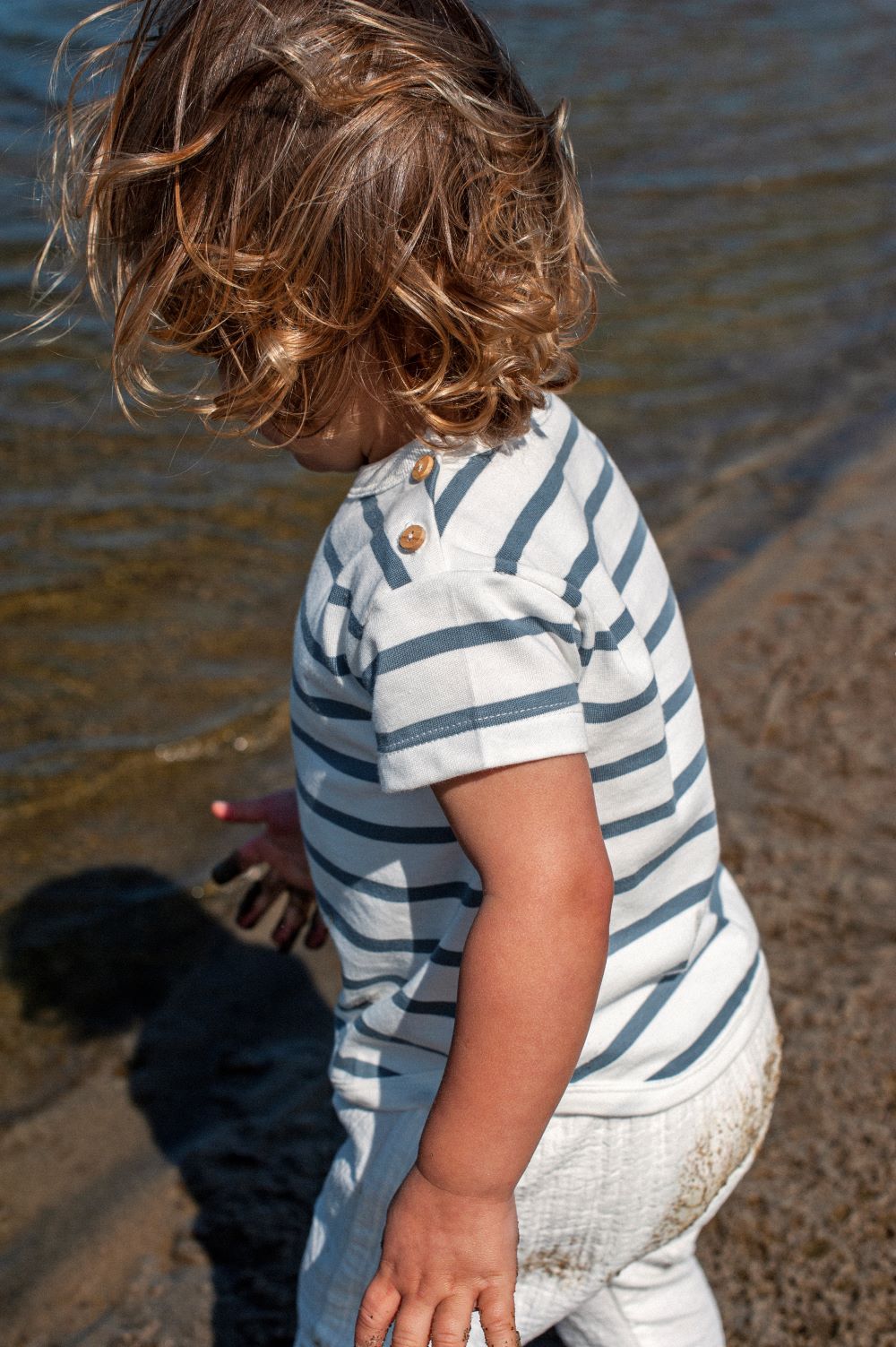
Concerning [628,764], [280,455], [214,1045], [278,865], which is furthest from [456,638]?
[280,455]

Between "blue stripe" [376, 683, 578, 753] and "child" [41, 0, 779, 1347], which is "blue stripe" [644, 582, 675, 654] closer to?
"child" [41, 0, 779, 1347]

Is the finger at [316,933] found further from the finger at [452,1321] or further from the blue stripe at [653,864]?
the finger at [452,1321]

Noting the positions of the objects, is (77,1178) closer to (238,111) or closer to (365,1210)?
(365,1210)

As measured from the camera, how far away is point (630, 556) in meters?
1.53

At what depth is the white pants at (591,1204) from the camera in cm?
149

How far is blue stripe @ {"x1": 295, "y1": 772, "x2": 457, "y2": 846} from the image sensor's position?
1.44 m

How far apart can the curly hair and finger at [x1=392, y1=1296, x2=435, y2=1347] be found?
804 millimetres

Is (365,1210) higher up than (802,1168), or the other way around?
(365,1210)

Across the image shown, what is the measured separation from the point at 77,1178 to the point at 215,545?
7.23 feet

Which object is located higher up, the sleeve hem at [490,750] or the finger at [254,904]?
the sleeve hem at [490,750]

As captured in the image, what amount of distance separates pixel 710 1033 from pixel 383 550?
663 millimetres

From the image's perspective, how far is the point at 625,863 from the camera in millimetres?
1470

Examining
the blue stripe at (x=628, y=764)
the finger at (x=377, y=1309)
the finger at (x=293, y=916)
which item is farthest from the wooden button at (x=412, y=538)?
the finger at (x=293, y=916)

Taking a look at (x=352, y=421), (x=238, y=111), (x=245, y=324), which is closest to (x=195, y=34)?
(x=238, y=111)
